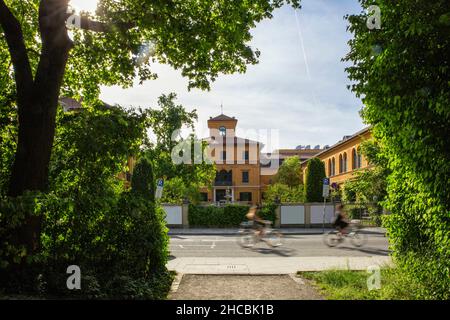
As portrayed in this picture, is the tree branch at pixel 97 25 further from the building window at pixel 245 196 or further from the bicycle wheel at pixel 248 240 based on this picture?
the building window at pixel 245 196

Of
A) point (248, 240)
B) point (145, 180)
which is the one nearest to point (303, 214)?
point (248, 240)

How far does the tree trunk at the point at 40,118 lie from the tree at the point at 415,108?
214 inches

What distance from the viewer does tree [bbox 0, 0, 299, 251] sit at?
668cm

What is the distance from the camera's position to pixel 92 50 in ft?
27.3

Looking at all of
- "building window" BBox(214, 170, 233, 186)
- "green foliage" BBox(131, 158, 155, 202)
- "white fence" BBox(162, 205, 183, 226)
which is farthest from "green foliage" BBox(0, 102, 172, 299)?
"building window" BBox(214, 170, 233, 186)

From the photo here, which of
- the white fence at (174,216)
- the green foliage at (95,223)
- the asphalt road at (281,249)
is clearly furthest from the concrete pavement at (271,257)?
the white fence at (174,216)

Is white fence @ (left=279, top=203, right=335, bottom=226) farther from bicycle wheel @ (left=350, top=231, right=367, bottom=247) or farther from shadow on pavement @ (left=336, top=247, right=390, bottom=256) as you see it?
shadow on pavement @ (left=336, top=247, right=390, bottom=256)

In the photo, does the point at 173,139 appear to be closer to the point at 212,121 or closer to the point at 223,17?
the point at 223,17

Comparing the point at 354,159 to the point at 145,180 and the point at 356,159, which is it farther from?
the point at 145,180

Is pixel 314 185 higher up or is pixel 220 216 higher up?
pixel 314 185

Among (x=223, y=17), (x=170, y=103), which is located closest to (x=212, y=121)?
(x=170, y=103)

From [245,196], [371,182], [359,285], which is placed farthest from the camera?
[245,196]

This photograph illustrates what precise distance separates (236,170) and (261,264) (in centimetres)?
5573
